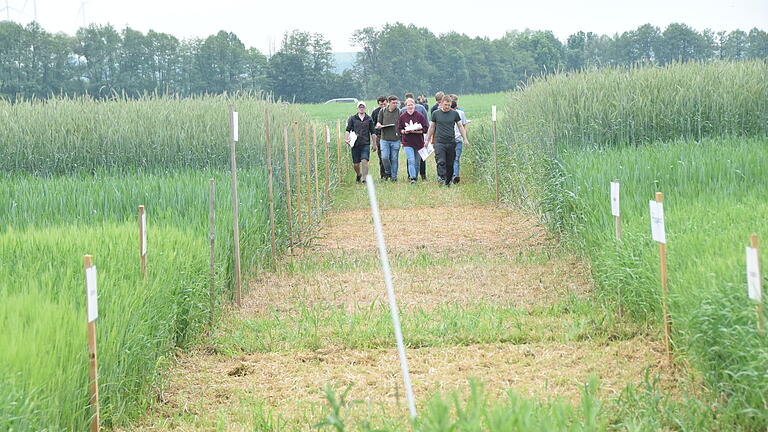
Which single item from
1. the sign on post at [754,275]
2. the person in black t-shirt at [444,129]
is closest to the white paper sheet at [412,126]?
the person in black t-shirt at [444,129]

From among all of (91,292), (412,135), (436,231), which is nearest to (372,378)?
(91,292)

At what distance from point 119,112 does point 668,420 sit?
10338 millimetres

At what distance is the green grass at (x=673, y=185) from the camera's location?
4.81 metres

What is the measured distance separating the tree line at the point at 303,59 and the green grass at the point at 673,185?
69.7ft

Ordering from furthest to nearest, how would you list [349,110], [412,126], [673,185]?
1. [349,110]
2. [412,126]
3. [673,185]

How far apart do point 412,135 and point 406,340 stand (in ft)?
42.3

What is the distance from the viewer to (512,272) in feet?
32.1

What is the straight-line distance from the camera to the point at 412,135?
19.7 meters

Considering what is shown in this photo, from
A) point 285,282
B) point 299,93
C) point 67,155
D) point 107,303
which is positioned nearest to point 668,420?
point 107,303

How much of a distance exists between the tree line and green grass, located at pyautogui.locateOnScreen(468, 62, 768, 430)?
21231 mm

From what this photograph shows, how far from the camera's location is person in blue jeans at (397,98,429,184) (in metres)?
19.5

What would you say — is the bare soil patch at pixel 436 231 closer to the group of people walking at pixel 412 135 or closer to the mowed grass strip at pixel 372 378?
the group of people walking at pixel 412 135

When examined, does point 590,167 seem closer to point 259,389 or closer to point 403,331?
point 403,331

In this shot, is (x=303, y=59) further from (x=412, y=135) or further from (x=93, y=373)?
(x=93, y=373)
